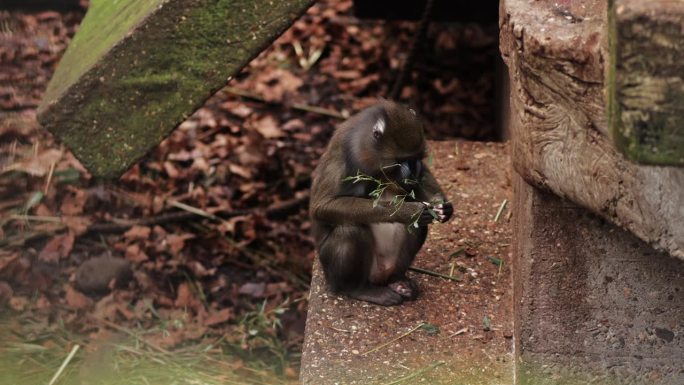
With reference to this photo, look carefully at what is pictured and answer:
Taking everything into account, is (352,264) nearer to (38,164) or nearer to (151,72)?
(151,72)

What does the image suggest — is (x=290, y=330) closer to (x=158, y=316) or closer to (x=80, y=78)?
(x=158, y=316)

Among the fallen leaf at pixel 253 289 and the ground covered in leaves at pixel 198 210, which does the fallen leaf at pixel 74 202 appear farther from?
the fallen leaf at pixel 253 289

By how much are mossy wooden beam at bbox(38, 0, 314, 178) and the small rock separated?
1621 millimetres

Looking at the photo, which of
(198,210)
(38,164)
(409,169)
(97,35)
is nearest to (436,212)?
(409,169)

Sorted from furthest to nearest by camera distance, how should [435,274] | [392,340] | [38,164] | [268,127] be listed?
1. [268,127]
2. [38,164]
3. [435,274]
4. [392,340]

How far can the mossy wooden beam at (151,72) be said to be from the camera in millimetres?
4363

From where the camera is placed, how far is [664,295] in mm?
3551

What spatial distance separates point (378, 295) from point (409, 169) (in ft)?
1.96

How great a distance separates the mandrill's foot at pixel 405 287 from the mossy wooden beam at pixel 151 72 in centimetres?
120

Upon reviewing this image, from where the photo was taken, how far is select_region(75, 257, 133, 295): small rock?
608cm

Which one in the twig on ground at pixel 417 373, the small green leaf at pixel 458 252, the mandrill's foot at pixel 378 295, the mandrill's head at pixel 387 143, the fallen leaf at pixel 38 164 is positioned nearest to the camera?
the twig on ground at pixel 417 373

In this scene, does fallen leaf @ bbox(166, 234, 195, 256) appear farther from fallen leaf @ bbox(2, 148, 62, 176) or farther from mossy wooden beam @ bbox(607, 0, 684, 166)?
mossy wooden beam @ bbox(607, 0, 684, 166)

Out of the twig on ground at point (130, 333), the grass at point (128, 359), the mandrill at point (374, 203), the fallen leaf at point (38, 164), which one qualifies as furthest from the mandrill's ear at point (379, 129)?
the fallen leaf at point (38, 164)

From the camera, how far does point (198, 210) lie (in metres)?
6.83
